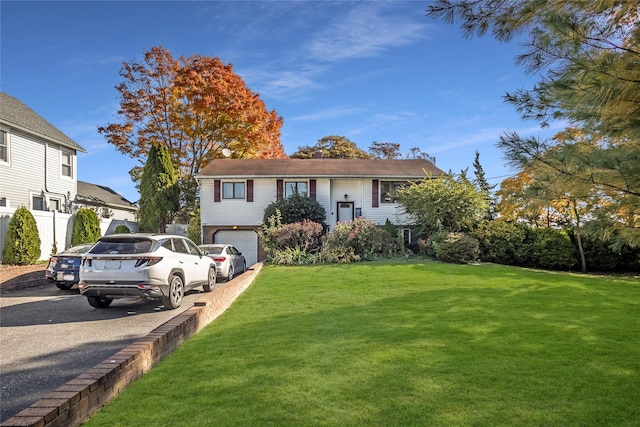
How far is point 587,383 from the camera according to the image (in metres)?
4.33

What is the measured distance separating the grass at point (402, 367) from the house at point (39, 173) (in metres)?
12.1

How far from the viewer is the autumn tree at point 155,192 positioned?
25.6m

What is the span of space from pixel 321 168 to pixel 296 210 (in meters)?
4.39

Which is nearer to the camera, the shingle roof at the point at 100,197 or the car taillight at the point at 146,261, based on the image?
the car taillight at the point at 146,261

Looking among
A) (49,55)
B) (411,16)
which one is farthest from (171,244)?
(49,55)

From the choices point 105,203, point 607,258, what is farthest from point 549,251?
point 105,203

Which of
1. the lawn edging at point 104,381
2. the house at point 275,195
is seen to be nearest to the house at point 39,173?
the house at point 275,195

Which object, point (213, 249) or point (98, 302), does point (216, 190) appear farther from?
point (98, 302)

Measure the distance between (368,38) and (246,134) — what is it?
69.3 feet

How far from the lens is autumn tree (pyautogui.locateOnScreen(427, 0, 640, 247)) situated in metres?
4.13

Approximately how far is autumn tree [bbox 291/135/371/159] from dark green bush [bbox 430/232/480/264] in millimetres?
26017

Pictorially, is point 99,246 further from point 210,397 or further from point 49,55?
point 49,55

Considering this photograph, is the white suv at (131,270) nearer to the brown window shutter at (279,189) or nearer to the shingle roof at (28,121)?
the shingle roof at (28,121)

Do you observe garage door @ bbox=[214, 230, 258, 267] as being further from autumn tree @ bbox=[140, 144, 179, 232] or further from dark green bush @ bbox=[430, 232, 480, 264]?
dark green bush @ bbox=[430, 232, 480, 264]
